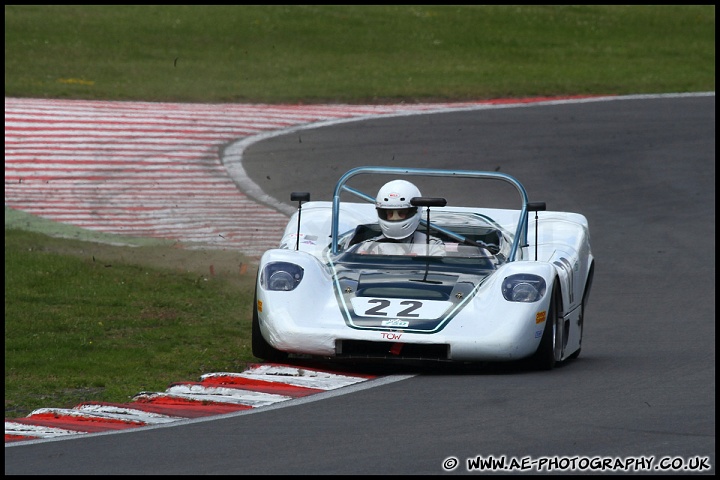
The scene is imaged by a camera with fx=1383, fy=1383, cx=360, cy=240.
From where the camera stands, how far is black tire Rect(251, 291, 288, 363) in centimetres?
883

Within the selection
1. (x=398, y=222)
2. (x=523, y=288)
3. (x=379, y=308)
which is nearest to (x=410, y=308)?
(x=379, y=308)

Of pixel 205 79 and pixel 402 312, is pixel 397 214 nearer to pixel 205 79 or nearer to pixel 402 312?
pixel 402 312

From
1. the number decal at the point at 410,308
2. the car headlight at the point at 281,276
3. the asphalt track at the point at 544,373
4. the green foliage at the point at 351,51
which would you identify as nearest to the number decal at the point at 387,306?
the number decal at the point at 410,308

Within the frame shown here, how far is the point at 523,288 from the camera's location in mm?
8602

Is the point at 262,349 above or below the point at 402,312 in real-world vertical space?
below

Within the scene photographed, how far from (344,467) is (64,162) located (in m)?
12.6

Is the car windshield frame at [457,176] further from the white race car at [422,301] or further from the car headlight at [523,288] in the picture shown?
the car headlight at [523,288]

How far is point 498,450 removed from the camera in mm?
6094

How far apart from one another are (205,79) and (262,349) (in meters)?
16.5

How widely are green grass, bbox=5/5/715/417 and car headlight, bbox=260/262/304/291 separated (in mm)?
589

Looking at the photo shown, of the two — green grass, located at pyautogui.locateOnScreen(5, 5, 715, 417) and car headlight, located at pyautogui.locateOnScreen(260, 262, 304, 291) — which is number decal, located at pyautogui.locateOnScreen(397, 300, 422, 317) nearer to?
car headlight, located at pyautogui.locateOnScreen(260, 262, 304, 291)

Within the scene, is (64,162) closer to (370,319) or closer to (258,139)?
(258,139)

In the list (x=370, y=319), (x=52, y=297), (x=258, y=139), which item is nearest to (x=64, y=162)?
(x=258, y=139)

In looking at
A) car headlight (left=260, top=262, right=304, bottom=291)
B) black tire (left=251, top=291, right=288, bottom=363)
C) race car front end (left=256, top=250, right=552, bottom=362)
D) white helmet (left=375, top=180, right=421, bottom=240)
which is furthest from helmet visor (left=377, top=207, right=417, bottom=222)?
black tire (left=251, top=291, right=288, bottom=363)
